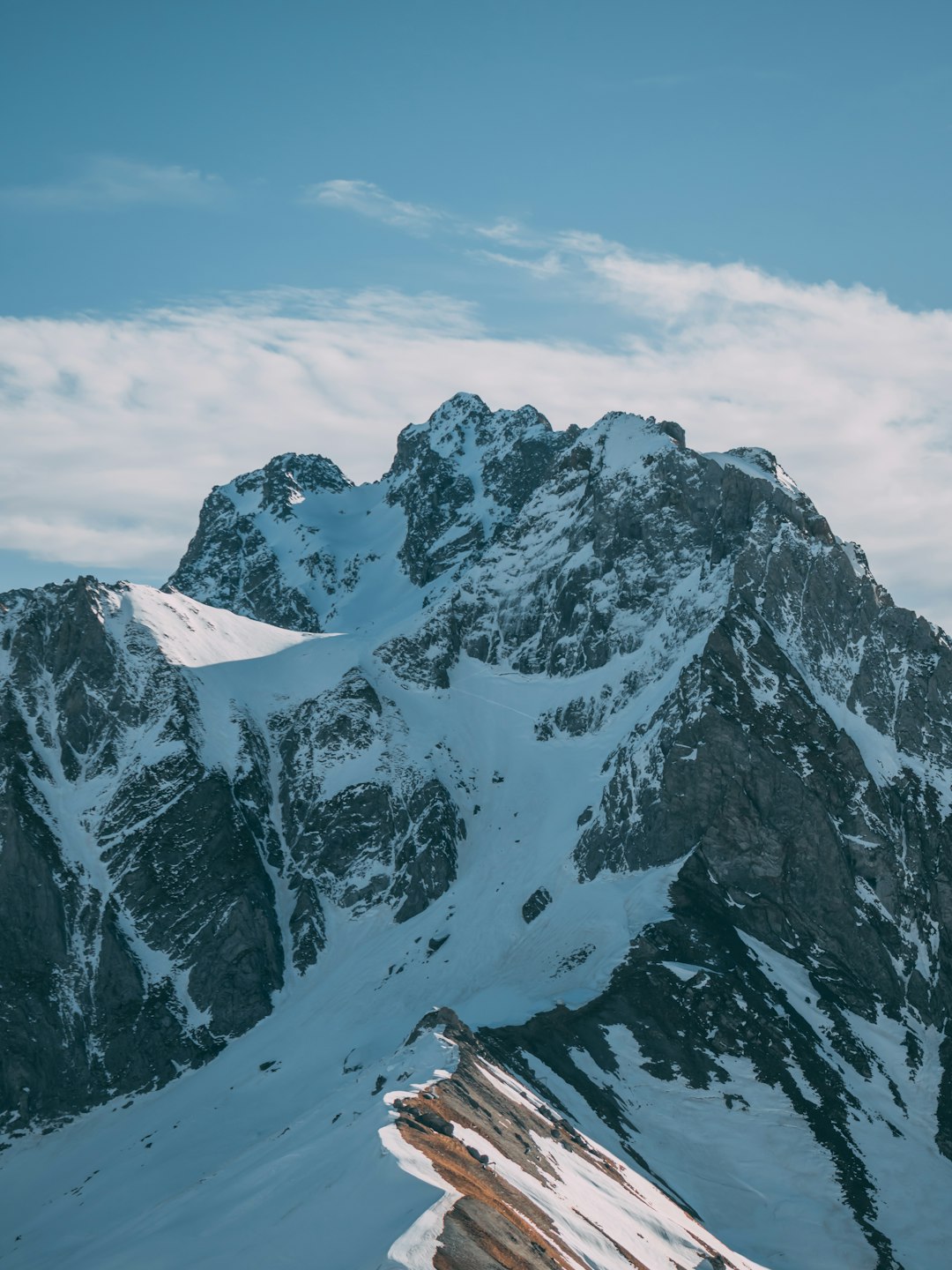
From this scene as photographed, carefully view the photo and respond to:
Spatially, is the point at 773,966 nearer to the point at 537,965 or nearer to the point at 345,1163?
the point at 537,965

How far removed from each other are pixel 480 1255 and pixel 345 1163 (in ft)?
76.7

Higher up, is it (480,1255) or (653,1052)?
(480,1255)

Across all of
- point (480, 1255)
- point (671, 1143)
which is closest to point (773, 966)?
point (671, 1143)

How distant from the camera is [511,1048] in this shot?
6314 inches

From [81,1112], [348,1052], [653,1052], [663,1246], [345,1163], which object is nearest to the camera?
[345,1163]

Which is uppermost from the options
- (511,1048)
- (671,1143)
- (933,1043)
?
(511,1048)

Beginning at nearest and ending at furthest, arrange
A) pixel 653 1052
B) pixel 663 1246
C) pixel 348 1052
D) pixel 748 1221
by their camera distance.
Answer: pixel 663 1246, pixel 748 1221, pixel 653 1052, pixel 348 1052

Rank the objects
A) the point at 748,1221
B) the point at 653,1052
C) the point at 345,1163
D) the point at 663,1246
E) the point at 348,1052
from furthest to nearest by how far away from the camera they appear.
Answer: the point at 348,1052 → the point at 653,1052 → the point at 748,1221 → the point at 663,1246 → the point at 345,1163

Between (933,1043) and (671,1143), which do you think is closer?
(671,1143)

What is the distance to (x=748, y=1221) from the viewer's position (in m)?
153

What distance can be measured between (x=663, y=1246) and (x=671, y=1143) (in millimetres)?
33043

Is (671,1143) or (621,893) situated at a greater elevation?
(621,893)

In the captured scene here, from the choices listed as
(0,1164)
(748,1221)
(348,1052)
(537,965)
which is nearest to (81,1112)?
(0,1164)

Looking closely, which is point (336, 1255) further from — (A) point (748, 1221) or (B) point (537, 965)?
(B) point (537, 965)
